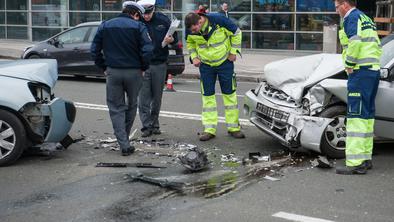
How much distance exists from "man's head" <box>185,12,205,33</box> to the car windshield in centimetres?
227

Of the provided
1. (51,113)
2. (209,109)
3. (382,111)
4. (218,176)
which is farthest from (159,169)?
(382,111)

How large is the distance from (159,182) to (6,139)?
1.90 metres

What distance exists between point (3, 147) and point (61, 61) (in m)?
9.03

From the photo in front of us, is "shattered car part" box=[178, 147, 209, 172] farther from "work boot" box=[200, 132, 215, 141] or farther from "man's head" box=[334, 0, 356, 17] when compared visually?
"man's head" box=[334, 0, 356, 17]

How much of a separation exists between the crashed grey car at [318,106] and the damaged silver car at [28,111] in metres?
2.42

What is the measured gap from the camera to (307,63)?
7.71 m

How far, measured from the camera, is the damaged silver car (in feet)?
22.3

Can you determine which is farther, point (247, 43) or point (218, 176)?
point (247, 43)

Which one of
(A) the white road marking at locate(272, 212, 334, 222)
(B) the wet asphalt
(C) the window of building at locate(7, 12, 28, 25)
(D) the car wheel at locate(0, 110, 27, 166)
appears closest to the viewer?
(A) the white road marking at locate(272, 212, 334, 222)

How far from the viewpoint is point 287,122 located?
707 cm

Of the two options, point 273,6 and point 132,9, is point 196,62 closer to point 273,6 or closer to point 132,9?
point 132,9

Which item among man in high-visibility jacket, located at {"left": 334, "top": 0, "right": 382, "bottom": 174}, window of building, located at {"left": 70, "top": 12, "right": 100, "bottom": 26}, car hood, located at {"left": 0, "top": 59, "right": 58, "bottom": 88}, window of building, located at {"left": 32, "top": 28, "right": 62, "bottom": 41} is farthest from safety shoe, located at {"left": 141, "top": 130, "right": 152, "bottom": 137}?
window of building, located at {"left": 32, "top": 28, "right": 62, "bottom": 41}

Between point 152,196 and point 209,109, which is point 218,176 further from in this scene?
point 209,109

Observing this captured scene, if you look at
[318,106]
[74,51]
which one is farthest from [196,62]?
[74,51]
